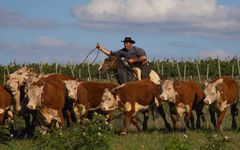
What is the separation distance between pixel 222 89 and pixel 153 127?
337cm

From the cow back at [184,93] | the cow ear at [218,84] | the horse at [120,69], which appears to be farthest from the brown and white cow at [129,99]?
the cow ear at [218,84]

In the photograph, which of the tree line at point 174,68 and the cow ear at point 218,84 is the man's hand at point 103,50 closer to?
the cow ear at point 218,84

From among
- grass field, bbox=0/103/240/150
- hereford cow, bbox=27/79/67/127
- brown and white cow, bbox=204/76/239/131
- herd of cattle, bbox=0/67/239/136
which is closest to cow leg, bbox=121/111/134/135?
herd of cattle, bbox=0/67/239/136

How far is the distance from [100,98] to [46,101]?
2.72 m

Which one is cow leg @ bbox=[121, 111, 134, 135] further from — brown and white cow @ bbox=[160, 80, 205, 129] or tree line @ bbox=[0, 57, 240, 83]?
tree line @ bbox=[0, 57, 240, 83]

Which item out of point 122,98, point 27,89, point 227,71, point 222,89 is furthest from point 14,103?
point 227,71

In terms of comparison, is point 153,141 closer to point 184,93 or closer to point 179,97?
point 179,97

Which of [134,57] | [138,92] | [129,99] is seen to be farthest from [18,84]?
[134,57]

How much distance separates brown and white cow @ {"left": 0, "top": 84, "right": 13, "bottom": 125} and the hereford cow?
0.92 metres

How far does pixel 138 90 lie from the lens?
17.1 meters

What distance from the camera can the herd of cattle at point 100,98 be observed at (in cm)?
1537

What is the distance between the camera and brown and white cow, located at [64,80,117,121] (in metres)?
16.5

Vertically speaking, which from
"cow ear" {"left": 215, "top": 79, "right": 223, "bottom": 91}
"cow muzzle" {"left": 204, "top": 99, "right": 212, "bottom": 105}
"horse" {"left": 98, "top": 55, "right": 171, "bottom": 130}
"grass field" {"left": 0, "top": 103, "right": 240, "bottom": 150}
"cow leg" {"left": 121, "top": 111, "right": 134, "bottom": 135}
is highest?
"horse" {"left": 98, "top": 55, "right": 171, "bottom": 130}

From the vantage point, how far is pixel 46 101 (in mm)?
14992
